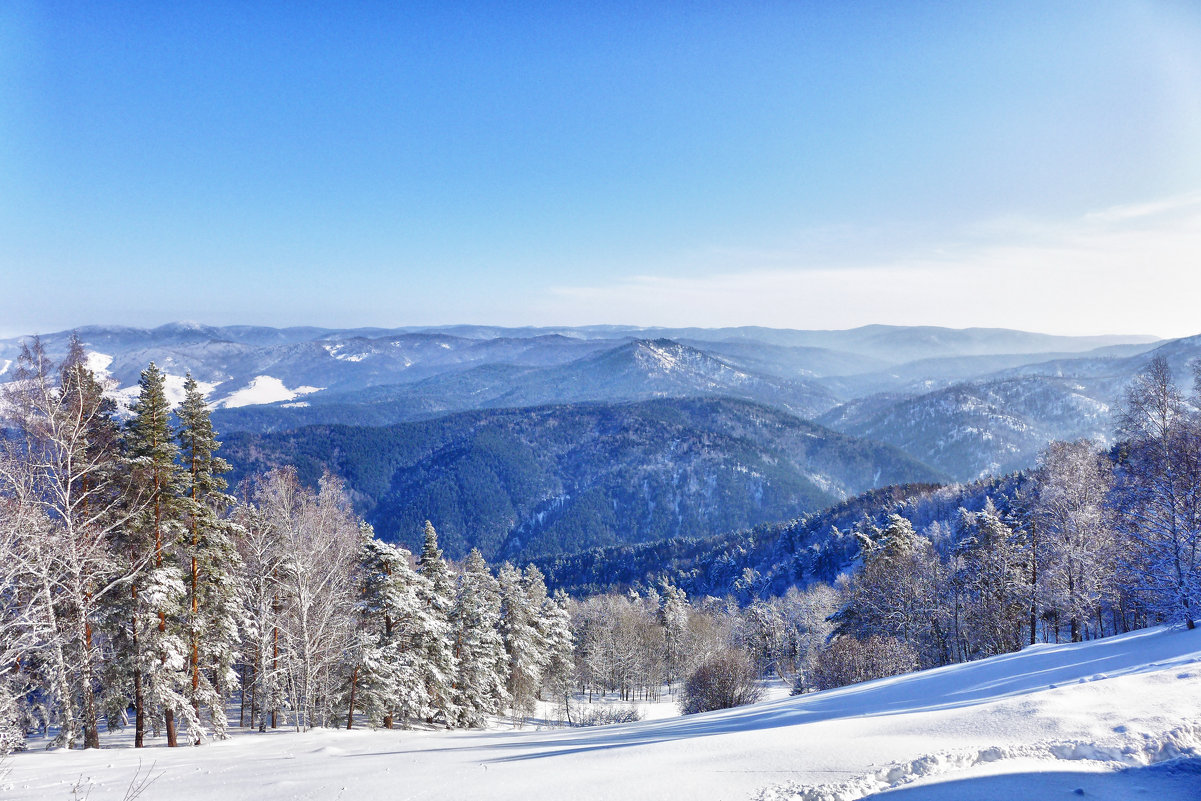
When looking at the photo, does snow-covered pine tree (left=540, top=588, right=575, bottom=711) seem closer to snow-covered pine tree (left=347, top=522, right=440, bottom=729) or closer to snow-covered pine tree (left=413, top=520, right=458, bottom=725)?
snow-covered pine tree (left=413, top=520, right=458, bottom=725)

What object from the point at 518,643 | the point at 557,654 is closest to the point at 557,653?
the point at 557,654

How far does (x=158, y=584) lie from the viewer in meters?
18.4

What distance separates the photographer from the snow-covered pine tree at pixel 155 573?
717 inches

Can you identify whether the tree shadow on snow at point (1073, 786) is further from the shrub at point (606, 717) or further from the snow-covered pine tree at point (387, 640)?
the shrub at point (606, 717)

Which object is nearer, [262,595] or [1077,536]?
[262,595]

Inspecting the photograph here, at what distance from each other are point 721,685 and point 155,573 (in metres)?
29.9

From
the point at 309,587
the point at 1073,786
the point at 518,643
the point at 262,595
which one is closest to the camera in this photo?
the point at 1073,786

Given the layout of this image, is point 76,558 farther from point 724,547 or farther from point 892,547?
point 724,547

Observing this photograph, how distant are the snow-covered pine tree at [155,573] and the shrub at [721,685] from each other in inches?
1071

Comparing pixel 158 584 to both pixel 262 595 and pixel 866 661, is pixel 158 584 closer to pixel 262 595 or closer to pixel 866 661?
pixel 262 595

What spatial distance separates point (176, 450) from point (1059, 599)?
3497 cm

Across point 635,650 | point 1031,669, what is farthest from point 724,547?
point 1031,669

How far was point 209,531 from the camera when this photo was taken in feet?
66.4

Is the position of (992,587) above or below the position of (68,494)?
below
